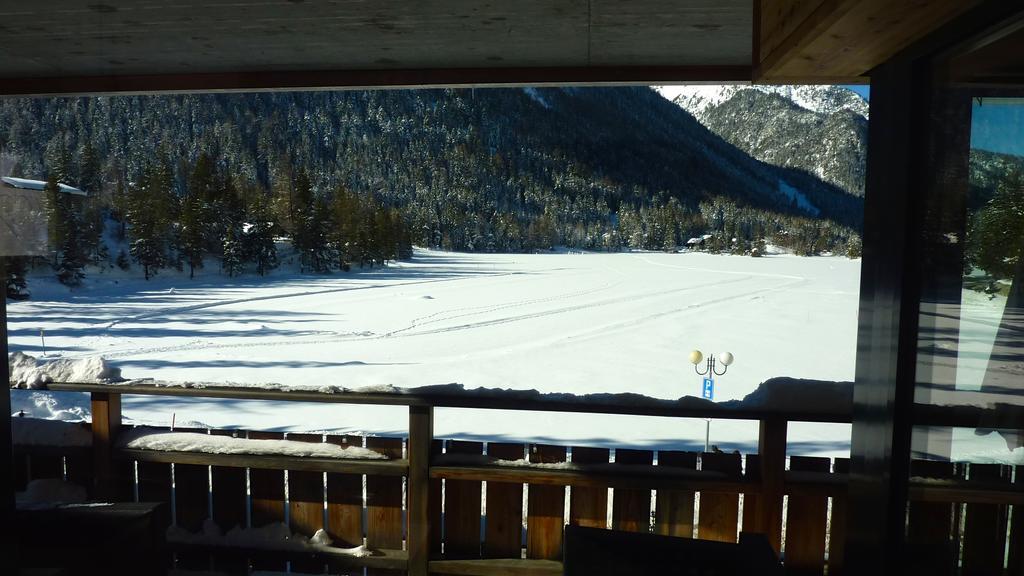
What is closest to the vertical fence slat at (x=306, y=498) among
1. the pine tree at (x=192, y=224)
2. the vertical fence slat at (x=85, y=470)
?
the vertical fence slat at (x=85, y=470)

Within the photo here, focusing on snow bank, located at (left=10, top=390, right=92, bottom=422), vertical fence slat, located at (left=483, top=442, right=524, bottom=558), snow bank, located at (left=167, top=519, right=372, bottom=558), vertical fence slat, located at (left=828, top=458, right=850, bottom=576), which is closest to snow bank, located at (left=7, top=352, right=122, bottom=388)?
snow bank, located at (left=167, top=519, right=372, bottom=558)

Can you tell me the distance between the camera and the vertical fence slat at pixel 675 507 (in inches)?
66.5

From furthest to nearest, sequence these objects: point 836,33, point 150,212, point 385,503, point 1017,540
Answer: point 150,212 → point 385,503 → point 836,33 → point 1017,540

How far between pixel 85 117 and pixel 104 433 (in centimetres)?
650

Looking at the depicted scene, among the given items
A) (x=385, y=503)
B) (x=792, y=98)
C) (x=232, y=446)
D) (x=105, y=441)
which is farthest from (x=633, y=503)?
(x=792, y=98)

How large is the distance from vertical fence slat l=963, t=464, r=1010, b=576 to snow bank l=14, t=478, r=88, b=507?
2.25 metres

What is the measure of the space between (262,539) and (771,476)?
4.96ft

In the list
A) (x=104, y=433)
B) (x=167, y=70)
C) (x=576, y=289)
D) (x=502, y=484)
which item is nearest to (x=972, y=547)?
(x=502, y=484)

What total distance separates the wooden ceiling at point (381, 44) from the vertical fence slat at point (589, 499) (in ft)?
3.52

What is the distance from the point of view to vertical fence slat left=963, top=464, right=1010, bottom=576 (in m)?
0.84

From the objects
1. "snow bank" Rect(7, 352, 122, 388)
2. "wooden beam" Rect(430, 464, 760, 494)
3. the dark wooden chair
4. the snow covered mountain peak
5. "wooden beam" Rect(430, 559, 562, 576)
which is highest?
the snow covered mountain peak

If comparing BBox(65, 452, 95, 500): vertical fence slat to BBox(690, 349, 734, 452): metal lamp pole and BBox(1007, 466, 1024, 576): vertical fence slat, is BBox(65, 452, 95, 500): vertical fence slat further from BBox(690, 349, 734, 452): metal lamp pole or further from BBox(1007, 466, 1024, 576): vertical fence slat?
BBox(690, 349, 734, 452): metal lamp pole

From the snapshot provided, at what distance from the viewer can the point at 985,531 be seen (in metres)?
0.86

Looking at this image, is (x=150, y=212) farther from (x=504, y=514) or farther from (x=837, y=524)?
(x=837, y=524)
